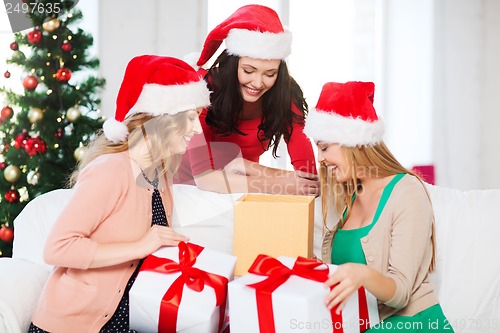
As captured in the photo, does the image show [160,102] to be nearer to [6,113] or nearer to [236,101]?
[236,101]

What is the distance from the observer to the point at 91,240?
5.49ft

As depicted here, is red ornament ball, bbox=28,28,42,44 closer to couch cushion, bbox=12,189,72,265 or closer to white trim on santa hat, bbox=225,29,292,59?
couch cushion, bbox=12,189,72,265

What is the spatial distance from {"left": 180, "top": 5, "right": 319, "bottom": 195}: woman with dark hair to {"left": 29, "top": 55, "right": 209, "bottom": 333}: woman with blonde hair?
1.54 ft

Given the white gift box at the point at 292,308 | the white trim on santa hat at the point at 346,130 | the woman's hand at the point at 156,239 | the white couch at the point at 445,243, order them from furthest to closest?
the white couch at the point at 445,243 → the white trim on santa hat at the point at 346,130 → the woman's hand at the point at 156,239 → the white gift box at the point at 292,308

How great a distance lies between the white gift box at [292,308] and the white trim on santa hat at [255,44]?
3.27 feet

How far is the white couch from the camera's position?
2.11 meters

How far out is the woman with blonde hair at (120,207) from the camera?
65.5 inches

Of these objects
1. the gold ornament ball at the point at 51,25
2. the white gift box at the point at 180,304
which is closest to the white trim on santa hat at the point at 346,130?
the white gift box at the point at 180,304

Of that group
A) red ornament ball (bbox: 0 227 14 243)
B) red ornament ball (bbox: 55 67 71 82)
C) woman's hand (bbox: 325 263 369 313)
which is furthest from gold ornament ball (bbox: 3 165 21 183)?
Result: woman's hand (bbox: 325 263 369 313)

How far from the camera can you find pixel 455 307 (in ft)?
7.07

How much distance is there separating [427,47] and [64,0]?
8.02ft

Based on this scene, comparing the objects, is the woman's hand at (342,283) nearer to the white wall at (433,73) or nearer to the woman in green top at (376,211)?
the woman in green top at (376,211)

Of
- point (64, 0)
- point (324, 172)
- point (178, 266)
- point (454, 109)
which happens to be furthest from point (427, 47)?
point (178, 266)

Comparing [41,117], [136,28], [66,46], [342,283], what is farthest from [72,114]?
[342,283]
